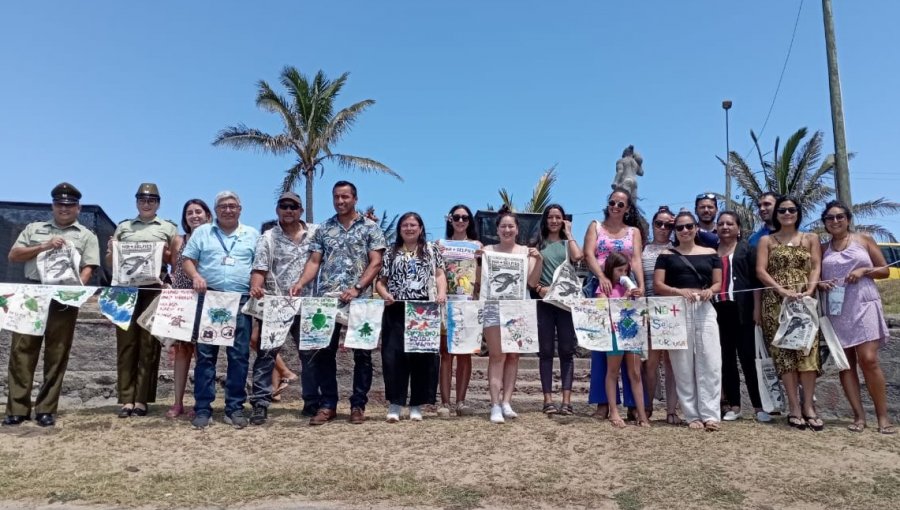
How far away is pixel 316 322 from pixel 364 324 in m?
0.42

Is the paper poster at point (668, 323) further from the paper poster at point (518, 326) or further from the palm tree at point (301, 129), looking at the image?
the palm tree at point (301, 129)

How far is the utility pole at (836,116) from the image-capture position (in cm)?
1049

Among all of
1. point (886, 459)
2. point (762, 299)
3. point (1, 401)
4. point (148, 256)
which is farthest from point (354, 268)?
point (1, 401)

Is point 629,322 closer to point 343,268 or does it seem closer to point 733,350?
point 733,350

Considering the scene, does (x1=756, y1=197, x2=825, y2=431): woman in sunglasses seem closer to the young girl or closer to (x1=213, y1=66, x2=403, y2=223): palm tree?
the young girl

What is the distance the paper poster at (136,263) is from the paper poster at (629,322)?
423 centimetres

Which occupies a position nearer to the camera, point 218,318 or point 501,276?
point 218,318

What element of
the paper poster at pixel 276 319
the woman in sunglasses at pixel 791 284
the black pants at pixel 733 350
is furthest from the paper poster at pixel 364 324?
the woman in sunglasses at pixel 791 284

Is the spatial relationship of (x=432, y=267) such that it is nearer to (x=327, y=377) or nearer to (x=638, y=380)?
(x=327, y=377)

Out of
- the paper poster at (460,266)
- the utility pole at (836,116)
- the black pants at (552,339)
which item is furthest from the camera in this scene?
the utility pole at (836,116)

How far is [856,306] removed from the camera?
5375mm

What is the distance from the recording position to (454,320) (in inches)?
220

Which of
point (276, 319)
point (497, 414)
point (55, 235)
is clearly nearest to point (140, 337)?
point (55, 235)

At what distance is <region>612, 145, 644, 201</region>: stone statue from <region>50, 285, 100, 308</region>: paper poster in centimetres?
1178
